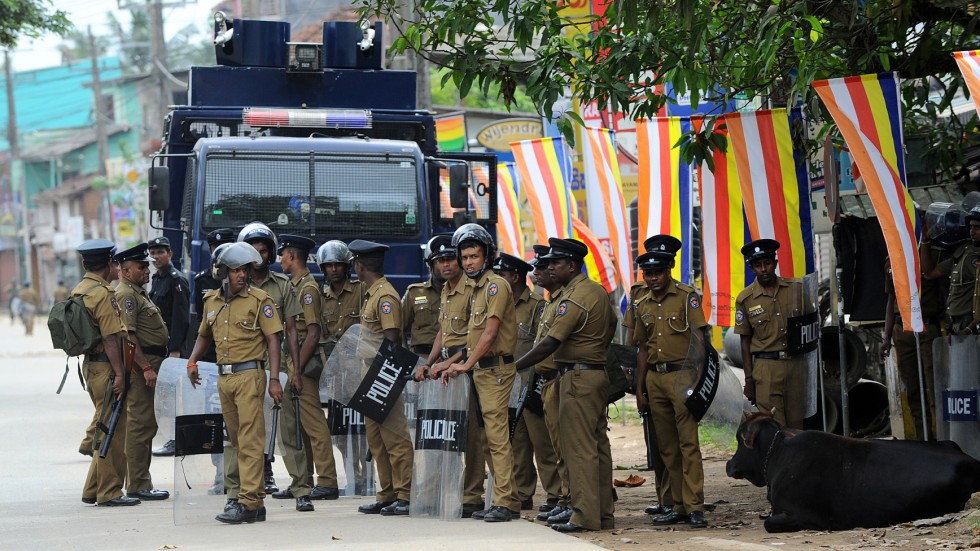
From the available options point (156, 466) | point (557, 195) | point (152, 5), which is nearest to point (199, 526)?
point (156, 466)

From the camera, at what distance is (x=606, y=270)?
1431 cm

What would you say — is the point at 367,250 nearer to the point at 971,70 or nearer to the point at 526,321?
the point at 526,321

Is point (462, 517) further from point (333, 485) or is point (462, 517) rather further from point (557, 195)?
point (557, 195)

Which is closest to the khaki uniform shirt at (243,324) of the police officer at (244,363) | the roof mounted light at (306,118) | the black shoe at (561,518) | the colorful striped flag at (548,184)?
the police officer at (244,363)

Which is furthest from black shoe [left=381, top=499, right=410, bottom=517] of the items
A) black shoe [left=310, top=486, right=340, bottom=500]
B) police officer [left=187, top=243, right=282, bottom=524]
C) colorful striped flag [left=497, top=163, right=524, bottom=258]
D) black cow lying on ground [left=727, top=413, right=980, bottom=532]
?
colorful striped flag [left=497, top=163, right=524, bottom=258]

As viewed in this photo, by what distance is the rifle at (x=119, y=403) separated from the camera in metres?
9.98

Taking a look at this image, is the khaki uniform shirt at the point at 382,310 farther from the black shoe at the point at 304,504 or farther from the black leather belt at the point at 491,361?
the black shoe at the point at 304,504

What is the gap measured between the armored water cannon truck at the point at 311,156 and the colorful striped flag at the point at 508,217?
6.92ft

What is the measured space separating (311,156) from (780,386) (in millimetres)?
5851

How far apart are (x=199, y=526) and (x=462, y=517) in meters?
1.75

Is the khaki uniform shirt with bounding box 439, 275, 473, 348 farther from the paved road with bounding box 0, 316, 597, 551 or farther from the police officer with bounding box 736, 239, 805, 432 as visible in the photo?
the police officer with bounding box 736, 239, 805, 432

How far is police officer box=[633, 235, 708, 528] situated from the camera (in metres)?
8.95

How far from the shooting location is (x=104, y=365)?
10195mm

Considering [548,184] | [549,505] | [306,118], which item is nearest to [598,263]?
[548,184]
